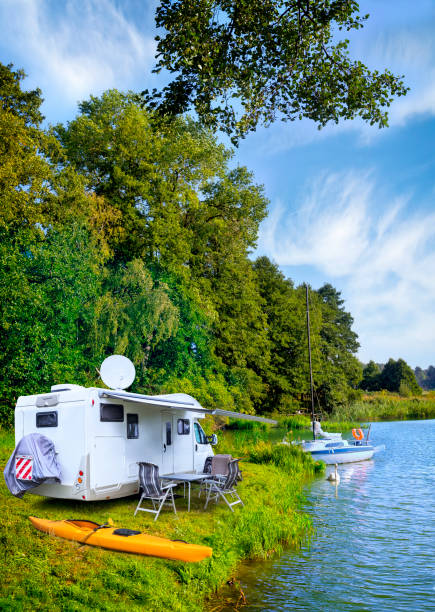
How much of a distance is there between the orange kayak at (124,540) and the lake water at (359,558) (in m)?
1.17

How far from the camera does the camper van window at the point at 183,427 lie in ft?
42.7

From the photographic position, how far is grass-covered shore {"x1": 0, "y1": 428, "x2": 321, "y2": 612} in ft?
21.3

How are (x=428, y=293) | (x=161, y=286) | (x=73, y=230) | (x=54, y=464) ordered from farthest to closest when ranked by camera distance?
(x=428, y=293), (x=161, y=286), (x=73, y=230), (x=54, y=464)

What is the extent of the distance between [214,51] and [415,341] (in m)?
34.0

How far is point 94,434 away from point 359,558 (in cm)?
578

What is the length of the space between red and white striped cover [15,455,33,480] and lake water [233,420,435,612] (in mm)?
4436

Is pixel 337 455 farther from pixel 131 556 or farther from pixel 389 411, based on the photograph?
pixel 389 411

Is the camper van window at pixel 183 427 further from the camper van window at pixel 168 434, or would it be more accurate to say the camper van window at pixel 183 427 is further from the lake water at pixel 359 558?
the lake water at pixel 359 558

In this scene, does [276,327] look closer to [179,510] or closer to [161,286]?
[161,286]

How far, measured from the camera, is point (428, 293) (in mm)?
34938

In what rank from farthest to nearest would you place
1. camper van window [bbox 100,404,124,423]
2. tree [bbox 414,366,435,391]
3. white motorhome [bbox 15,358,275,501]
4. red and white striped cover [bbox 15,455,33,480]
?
tree [bbox 414,366,435,391], camper van window [bbox 100,404,124,423], white motorhome [bbox 15,358,275,501], red and white striped cover [bbox 15,455,33,480]

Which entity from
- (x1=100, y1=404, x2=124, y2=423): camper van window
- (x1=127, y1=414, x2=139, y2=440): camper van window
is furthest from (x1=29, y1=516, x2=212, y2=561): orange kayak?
(x1=127, y1=414, x2=139, y2=440): camper van window

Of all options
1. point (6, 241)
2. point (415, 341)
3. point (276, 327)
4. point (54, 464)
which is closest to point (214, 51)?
point (54, 464)

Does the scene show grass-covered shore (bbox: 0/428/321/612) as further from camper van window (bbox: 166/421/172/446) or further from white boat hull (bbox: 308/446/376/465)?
white boat hull (bbox: 308/446/376/465)
